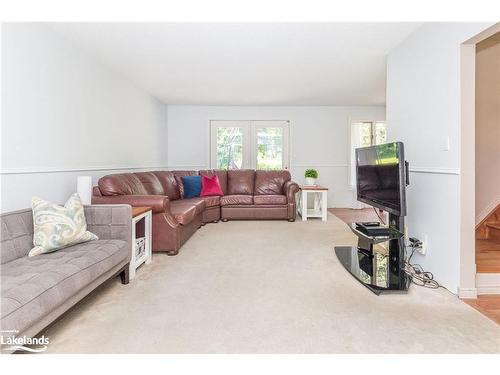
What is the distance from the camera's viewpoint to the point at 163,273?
255 cm

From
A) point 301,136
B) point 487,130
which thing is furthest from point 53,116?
point 301,136

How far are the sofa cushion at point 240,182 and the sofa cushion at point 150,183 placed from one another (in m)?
1.53

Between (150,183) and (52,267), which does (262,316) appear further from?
(150,183)

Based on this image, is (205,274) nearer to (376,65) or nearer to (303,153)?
(376,65)

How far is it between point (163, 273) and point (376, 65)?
3617 mm

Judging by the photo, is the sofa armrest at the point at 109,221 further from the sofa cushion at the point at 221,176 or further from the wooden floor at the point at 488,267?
the sofa cushion at the point at 221,176

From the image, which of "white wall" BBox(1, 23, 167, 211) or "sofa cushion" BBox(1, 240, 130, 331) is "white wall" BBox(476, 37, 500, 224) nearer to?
"sofa cushion" BBox(1, 240, 130, 331)

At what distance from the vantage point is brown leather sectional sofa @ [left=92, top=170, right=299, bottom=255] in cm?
307

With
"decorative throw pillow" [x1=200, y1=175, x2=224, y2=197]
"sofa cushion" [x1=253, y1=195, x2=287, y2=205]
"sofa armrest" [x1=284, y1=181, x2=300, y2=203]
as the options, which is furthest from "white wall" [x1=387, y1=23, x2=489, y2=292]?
"decorative throw pillow" [x1=200, y1=175, x2=224, y2=197]

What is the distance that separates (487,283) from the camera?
2.12m

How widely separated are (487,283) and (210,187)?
4067 millimetres

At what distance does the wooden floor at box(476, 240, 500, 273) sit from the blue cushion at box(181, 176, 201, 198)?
4.02 m

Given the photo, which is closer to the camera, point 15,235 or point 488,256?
point 15,235

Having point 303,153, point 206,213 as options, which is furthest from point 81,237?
point 303,153
